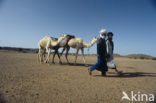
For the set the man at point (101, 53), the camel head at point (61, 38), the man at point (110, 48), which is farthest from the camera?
the camel head at point (61, 38)

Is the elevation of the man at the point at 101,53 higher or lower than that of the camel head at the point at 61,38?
lower

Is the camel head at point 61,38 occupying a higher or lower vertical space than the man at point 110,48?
higher

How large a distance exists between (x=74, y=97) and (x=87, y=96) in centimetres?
37

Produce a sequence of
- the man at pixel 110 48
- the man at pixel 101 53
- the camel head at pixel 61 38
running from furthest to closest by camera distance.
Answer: the camel head at pixel 61 38 < the man at pixel 110 48 < the man at pixel 101 53

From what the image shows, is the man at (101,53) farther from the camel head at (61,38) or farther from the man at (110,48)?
the camel head at (61,38)

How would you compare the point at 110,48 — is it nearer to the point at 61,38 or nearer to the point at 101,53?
the point at 101,53

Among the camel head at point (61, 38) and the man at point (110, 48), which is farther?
the camel head at point (61, 38)

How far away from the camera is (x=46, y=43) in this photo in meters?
9.41

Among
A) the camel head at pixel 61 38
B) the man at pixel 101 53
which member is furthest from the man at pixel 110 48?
the camel head at pixel 61 38

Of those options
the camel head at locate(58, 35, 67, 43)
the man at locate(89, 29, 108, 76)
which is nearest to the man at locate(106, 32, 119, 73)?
the man at locate(89, 29, 108, 76)

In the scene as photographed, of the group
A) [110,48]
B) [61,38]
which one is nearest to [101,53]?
[110,48]

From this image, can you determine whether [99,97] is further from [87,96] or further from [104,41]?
[104,41]

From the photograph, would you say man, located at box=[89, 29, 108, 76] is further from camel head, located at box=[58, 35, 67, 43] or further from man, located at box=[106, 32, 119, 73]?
camel head, located at box=[58, 35, 67, 43]

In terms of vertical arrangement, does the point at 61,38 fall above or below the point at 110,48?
above
